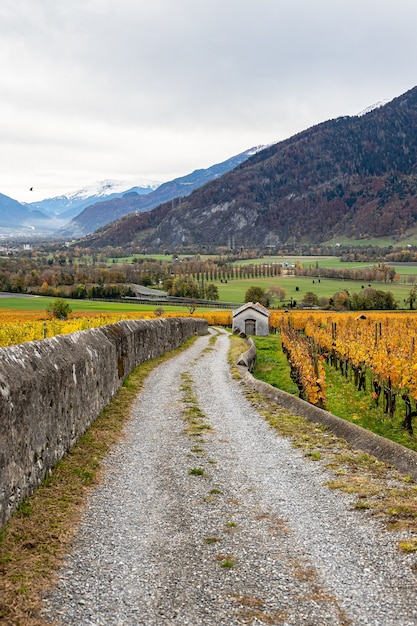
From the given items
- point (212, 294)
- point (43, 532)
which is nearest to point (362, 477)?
point (43, 532)

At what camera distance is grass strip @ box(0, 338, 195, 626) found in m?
7.23

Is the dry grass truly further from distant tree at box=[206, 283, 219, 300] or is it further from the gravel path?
distant tree at box=[206, 283, 219, 300]

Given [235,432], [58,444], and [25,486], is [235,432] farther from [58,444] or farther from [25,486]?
[25,486]

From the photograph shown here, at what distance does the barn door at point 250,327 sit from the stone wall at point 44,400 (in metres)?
67.9

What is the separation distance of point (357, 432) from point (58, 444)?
824 cm

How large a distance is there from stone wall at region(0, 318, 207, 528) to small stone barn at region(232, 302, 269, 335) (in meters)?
67.9

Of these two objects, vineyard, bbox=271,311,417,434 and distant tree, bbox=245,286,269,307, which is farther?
distant tree, bbox=245,286,269,307

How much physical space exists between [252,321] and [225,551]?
80.0 m

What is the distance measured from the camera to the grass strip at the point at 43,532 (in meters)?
7.23

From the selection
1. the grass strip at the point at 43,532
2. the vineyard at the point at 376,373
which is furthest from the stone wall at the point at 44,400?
the vineyard at the point at 376,373

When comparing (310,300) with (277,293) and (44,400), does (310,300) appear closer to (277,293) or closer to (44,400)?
(277,293)

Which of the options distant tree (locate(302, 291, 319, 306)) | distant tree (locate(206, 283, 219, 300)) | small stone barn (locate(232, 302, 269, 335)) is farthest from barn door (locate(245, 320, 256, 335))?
distant tree (locate(206, 283, 219, 300))

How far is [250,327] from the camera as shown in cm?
8869

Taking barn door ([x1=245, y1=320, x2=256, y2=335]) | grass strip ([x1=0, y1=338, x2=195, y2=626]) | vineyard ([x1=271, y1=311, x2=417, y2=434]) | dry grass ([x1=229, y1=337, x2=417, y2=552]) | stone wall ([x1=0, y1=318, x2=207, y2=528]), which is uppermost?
stone wall ([x1=0, y1=318, x2=207, y2=528])
